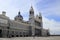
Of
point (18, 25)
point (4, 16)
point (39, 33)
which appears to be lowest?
point (39, 33)

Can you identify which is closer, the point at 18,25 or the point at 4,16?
the point at 4,16

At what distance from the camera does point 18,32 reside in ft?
189

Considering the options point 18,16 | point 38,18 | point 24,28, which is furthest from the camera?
point 38,18

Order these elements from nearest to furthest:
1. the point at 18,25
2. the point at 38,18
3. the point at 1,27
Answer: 1. the point at 1,27
2. the point at 18,25
3. the point at 38,18

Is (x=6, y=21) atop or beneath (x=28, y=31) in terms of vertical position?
atop

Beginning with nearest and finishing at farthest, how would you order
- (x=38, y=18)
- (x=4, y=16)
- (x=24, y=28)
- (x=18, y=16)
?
(x=4, y=16) < (x=24, y=28) < (x=18, y=16) < (x=38, y=18)

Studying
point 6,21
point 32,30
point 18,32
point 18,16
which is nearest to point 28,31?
point 32,30

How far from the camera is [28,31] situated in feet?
227

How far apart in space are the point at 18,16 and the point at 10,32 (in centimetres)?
3249

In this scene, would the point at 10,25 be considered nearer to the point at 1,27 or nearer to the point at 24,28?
the point at 1,27

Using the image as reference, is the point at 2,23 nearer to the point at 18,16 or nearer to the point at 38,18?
the point at 18,16

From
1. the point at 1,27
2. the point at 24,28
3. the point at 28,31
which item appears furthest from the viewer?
the point at 28,31

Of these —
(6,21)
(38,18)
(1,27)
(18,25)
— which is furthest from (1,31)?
(38,18)

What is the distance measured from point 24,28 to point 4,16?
1721 cm
